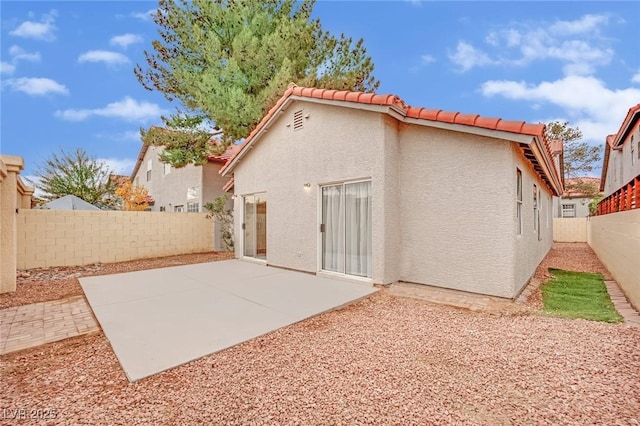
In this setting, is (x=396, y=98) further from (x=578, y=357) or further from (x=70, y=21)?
(x=70, y=21)

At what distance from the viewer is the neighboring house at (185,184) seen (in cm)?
1733

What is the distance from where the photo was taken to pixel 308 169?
9.27m

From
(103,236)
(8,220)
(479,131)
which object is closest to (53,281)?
(8,220)

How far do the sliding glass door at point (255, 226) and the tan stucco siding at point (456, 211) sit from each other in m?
5.67

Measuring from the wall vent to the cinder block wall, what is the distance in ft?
28.8

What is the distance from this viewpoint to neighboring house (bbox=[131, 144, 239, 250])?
17.3 meters

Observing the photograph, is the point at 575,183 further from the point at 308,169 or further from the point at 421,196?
the point at 308,169

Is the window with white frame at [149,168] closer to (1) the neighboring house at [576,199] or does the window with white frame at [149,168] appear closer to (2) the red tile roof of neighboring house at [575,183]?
(2) the red tile roof of neighboring house at [575,183]

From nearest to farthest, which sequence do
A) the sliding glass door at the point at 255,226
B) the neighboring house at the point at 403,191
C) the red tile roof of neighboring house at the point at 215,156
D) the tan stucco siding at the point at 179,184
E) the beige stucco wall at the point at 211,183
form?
1. the neighboring house at the point at 403,191
2. the sliding glass door at the point at 255,226
3. the red tile roof of neighboring house at the point at 215,156
4. the beige stucco wall at the point at 211,183
5. the tan stucco siding at the point at 179,184

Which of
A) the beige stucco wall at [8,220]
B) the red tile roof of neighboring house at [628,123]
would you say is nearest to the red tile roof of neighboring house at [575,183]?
the red tile roof of neighboring house at [628,123]

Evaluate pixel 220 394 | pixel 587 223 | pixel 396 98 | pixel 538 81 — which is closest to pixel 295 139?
pixel 396 98

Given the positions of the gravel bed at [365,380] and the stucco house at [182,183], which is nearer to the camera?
the gravel bed at [365,380]

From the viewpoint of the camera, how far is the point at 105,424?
2.76 metres

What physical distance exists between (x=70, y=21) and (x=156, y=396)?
18.3 m
